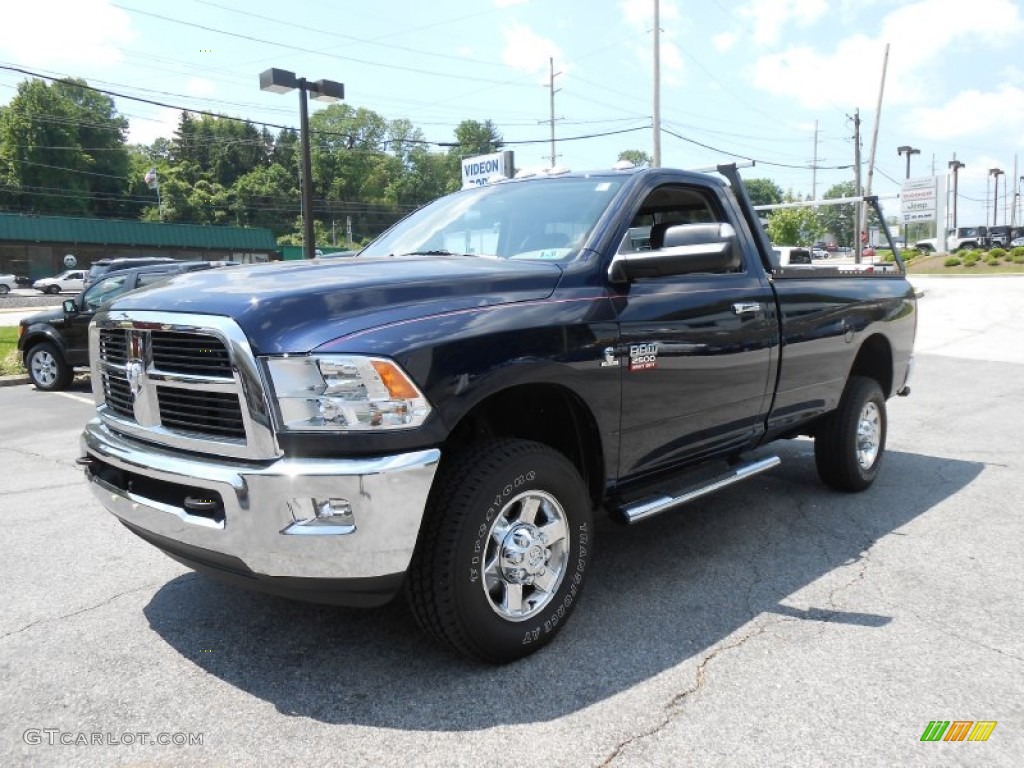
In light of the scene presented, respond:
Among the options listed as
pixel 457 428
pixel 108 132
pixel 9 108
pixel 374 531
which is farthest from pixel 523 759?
pixel 108 132

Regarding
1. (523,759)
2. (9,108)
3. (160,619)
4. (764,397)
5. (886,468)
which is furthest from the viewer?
(9,108)

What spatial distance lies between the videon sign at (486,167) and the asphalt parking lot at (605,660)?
17.1 metres

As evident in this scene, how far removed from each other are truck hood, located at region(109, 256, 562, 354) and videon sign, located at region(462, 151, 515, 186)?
18018mm

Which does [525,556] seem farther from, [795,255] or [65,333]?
[65,333]

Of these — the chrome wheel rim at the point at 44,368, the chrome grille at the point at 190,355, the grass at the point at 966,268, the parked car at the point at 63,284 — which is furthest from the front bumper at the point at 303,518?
the parked car at the point at 63,284

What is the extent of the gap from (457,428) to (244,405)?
2.84 feet

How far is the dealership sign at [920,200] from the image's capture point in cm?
4934

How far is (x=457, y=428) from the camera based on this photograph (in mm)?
3121

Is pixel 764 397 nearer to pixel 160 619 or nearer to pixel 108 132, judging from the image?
pixel 160 619

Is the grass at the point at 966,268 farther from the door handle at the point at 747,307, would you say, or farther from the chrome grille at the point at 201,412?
the chrome grille at the point at 201,412

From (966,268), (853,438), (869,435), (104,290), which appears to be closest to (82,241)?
(104,290)

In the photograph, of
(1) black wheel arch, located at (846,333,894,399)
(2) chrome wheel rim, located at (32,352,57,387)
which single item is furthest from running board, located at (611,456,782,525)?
(2) chrome wheel rim, located at (32,352,57,387)

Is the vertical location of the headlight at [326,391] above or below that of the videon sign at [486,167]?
below

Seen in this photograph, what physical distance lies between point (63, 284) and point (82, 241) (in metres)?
9.22
